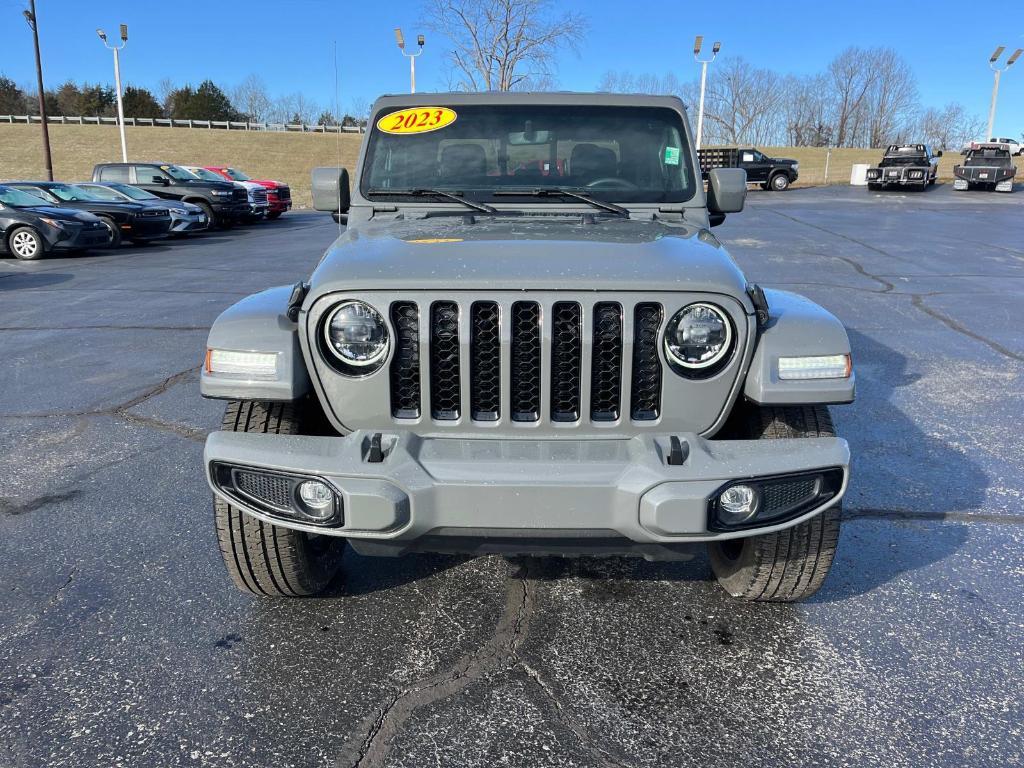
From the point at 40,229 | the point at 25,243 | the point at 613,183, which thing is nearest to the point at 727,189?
the point at 613,183

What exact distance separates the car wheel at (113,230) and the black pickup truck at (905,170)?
3074 centimetres

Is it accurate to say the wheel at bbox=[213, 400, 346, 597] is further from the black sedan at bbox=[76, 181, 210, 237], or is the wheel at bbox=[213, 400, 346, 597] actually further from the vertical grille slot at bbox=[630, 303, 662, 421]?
the black sedan at bbox=[76, 181, 210, 237]

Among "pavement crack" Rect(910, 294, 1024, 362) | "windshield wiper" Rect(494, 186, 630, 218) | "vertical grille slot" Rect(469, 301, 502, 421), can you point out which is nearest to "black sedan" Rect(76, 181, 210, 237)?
"pavement crack" Rect(910, 294, 1024, 362)

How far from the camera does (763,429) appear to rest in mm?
2668

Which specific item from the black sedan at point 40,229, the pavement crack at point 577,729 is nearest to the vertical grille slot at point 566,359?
the pavement crack at point 577,729

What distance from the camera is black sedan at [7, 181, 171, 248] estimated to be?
14.9 meters

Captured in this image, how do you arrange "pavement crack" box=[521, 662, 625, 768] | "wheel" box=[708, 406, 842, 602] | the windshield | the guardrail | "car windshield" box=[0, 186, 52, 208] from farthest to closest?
1. the guardrail
2. the windshield
3. "car windshield" box=[0, 186, 52, 208]
4. "wheel" box=[708, 406, 842, 602]
5. "pavement crack" box=[521, 662, 625, 768]

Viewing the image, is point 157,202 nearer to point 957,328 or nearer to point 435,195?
point 435,195

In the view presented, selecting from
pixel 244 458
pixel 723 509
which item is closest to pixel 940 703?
pixel 723 509

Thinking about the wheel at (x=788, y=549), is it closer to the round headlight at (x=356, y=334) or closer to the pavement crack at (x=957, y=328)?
the round headlight at (x=356, y=334)

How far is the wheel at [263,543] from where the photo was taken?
8.75 ft

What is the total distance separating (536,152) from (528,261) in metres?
1.44

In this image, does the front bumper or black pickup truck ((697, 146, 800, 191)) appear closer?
the front bumper

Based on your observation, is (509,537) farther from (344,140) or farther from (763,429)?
(344,140)
